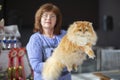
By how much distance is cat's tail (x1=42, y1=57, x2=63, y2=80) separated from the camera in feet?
2.81

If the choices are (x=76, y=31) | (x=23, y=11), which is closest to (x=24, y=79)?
(x=76, y=31)

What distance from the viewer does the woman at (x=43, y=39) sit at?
89cm

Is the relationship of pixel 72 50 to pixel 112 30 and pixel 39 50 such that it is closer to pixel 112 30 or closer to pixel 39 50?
pixel 39 50

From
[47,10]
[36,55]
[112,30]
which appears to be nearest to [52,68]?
[36,55]

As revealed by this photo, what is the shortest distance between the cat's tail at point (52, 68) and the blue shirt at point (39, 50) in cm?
3

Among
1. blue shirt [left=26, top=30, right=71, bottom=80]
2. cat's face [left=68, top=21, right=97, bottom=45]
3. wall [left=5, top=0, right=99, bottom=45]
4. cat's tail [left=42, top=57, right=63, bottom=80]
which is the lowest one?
cat's tail [left=42, top=57, right=63, bottom=80]

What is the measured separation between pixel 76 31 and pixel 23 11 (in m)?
2.06

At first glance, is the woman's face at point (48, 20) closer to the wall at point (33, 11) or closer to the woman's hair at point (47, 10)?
the woman's hair at point (47, 10)

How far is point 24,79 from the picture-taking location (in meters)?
1.16

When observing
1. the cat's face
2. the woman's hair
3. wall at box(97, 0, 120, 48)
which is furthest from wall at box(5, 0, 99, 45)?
the cat's face

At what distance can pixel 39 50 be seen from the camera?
0.89 m

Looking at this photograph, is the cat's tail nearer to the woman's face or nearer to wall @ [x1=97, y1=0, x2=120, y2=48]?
the woman's face

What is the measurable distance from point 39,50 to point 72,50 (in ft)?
0.41

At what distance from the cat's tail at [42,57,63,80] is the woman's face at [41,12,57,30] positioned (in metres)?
0.12
